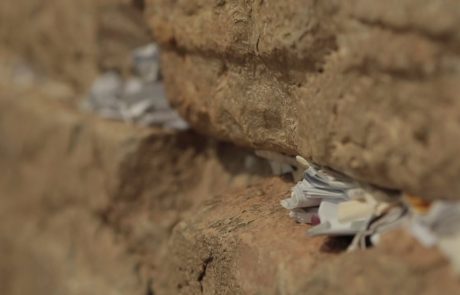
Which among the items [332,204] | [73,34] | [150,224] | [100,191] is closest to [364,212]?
[332,204]

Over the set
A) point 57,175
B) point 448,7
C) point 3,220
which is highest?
point 448,7

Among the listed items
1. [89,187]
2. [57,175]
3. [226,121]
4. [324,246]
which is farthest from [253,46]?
[57,175]

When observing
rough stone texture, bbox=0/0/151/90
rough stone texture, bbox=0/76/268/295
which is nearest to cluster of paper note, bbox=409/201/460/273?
rough stone texture, bbox=0/76/268/295

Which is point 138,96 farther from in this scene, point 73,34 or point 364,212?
point 364,212

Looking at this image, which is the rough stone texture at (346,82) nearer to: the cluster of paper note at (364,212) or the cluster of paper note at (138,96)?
the cluster of paper note at (364,212)

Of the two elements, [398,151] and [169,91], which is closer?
[398,151]

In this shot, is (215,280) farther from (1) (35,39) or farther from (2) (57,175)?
(1) (35,39)

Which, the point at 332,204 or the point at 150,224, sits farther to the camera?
the point at 150,224
